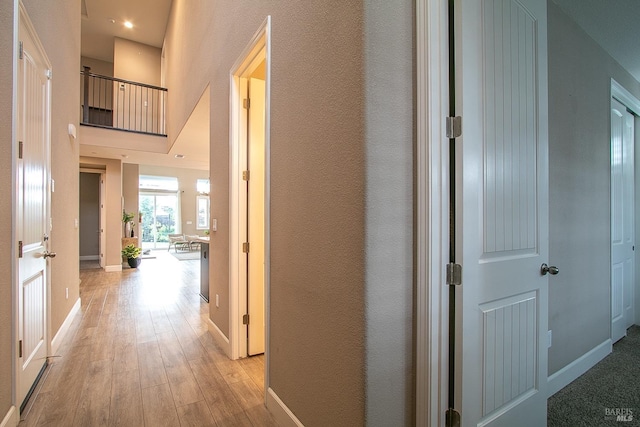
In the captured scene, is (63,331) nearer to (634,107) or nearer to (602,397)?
(602,397)

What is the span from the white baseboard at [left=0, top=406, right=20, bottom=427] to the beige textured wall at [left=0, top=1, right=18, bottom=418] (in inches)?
1.1

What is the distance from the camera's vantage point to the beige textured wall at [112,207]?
6.91 metres

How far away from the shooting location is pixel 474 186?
4.35 feet

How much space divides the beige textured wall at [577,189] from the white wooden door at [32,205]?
3.49m

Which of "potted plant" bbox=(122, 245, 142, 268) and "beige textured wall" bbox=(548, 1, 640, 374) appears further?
"potted plant" bbox=(122, 245, 142, 268)

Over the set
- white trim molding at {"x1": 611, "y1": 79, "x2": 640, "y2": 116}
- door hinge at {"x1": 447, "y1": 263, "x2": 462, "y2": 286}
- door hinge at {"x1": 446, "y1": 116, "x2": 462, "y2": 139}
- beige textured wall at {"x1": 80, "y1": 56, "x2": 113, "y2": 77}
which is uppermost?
beige textured wall at {"x1": 80, "y1": 56, "x2": 113, "y2": 77}

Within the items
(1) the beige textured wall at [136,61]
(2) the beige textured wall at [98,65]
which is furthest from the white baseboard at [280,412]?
(2) the beige textured wall at [98,65]

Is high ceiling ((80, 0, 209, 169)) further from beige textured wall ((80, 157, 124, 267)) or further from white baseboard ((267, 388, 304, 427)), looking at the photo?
white baseboard ((267, 388, 304, 427))

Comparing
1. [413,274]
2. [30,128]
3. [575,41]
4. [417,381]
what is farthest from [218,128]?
[575,41]

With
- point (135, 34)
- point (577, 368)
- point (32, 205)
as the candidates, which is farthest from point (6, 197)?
point (135, 34)

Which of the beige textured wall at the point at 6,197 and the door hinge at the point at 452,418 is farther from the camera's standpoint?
the beige textured wall at the point at 6,197

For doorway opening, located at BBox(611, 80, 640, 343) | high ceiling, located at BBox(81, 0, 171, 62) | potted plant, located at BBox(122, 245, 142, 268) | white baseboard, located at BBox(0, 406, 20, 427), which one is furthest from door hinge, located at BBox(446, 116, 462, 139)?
potted plant, located at BBox(122, 245, 142, 268)

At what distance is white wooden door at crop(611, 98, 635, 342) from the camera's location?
2.85m

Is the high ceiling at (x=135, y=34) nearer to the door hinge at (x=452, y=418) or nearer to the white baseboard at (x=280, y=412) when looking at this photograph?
the white baseboard at (x=280, y=412)
